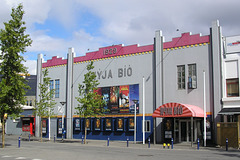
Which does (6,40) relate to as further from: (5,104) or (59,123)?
(59,123)

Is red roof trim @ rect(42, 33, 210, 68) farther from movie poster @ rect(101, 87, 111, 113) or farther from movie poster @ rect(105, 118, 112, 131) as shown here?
movie poster @ rect(105, 118, 112, 131)

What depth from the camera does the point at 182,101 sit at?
3284 cm

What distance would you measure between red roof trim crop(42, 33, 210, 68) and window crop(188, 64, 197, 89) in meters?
2.40

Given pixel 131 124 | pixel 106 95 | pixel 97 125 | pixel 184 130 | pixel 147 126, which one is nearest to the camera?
pixel 184 130

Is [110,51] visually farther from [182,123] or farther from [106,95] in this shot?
[182,123]

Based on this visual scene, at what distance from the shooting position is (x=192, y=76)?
32469 millimetres

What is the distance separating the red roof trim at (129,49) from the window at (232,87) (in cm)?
455

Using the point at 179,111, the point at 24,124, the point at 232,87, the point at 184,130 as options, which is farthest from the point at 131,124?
the point at 24,124

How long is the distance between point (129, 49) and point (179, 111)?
11198 mm

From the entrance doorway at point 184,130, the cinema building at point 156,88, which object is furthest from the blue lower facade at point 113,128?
the entrance doorway at point 184,130

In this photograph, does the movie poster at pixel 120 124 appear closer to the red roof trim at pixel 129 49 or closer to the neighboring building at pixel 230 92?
the red roof trim at pixel 129 49

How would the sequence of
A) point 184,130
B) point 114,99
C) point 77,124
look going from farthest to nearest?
1. point 77,124
2. point 114,99
3. point 184,130

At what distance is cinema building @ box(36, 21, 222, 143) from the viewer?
30.9 m

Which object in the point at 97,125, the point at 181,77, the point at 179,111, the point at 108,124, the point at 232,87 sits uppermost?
the point at 181,77
